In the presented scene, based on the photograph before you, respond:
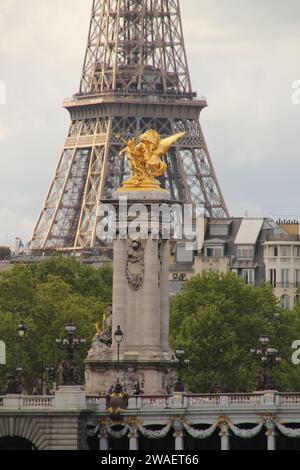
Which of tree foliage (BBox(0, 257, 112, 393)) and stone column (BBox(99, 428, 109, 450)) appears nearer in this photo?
stone column (BBox(99, 428, 109, 450))

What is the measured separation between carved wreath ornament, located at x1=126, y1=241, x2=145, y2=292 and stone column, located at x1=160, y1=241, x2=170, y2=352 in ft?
3.75

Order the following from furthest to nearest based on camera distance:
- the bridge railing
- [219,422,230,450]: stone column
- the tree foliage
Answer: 1. the tree foliage
2. [219,422,230,450]: stone column
3. the bridge railing

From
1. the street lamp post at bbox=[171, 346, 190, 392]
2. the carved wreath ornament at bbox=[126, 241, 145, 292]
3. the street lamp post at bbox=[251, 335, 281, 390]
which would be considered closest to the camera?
the street lamp post at bbox=[251, 335, 281, 390]

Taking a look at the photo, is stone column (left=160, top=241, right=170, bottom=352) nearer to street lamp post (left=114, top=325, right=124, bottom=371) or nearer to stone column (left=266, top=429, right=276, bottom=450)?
street lamp post (left=114, top=325, right=124, bottom=371)

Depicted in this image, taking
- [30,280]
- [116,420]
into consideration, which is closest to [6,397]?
[116,420]

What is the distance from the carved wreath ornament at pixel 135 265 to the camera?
13700 centimetres

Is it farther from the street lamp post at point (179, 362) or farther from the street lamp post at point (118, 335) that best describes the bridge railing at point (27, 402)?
the street lamp post at point (118, 335)

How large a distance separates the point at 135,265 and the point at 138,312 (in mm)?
1937

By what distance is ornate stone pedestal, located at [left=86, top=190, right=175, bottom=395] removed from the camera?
13600 centimetres

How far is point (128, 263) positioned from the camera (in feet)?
450

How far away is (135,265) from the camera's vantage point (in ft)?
450

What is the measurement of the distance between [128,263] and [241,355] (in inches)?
851

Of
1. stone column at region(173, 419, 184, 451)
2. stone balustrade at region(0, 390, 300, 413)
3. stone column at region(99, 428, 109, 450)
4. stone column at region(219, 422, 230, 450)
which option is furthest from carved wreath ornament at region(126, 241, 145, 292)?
stone column at region(99, 428, 109, 450)

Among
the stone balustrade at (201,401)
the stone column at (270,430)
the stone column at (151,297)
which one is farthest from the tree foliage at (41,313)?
the stone column at (270,430)
